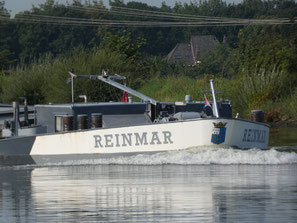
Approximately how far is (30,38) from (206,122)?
88.7m

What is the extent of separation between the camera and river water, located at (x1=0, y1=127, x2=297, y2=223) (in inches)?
471

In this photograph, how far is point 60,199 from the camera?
45.2 feet

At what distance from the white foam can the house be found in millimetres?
93094

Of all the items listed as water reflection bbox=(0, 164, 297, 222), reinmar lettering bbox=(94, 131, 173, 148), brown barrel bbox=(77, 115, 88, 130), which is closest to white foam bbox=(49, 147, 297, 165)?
reinmar lettering bbox=(94, 131, 173, 148)

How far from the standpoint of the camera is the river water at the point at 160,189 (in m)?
12.0

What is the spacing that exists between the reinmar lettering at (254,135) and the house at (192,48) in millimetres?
91742

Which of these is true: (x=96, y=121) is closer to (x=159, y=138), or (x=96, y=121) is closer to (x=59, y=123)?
(x=59, y=123)

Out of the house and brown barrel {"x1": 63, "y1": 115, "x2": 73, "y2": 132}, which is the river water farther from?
the house

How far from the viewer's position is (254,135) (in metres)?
21.2

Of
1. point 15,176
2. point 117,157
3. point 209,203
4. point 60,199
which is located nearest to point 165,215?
point 209,203

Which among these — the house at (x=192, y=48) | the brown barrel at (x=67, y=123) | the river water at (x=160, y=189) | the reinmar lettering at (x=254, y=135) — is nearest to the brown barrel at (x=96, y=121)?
the brown barrel at (x=67, y=123)

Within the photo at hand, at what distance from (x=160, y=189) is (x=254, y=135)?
22.2ft

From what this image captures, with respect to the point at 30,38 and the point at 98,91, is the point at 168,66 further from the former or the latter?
the point at 30,38

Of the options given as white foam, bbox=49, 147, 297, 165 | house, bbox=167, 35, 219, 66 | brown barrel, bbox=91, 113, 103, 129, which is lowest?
house, bbox=167, 35, 219, 66
